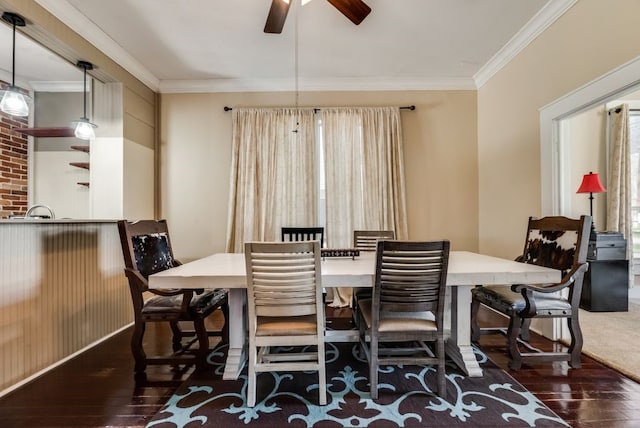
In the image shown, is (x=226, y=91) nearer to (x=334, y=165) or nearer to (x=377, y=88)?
(x=334, y=165)

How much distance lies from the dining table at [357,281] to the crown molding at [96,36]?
235 centimetres

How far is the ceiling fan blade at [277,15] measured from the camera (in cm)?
199

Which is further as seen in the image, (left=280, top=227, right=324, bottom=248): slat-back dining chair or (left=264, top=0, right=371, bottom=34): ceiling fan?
(left=280, top=227, right=324, bottom=248): slat-back dining chair

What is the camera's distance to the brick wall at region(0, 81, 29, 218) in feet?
11.0

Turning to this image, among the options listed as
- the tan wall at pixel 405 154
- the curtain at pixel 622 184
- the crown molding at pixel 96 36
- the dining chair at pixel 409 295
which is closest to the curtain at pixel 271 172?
the tan wall at pixel 405 154

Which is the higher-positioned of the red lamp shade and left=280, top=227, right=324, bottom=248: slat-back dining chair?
the red lamp shade

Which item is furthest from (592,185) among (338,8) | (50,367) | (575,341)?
(50,367)

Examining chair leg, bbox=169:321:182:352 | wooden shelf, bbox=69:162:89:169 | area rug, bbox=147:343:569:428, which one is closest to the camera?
area rug, bbox=147:343:569:428

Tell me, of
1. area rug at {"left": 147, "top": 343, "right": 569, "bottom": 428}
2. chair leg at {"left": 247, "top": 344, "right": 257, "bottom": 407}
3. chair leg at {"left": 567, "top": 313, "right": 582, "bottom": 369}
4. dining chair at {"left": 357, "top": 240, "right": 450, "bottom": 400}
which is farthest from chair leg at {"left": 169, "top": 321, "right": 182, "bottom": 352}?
chair leg at {"left": 567, "top": 313, "right": 582, "bottom": 369}

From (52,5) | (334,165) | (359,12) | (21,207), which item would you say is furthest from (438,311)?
(21,207)

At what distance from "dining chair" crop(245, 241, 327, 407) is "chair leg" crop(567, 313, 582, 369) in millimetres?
1839

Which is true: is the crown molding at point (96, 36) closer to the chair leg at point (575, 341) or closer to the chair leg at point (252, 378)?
the chair leg at point (252, 378)

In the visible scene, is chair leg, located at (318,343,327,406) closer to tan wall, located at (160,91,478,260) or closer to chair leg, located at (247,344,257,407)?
chair leg, located at (247,344,257,407)

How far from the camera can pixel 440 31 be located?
2854mm
